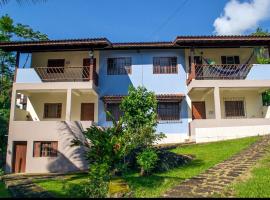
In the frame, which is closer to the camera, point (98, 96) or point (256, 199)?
point (256, 199)

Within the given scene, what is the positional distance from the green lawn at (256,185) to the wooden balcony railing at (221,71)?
1026 cm

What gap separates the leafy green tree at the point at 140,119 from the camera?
11617mm

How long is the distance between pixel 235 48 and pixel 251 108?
4517mm

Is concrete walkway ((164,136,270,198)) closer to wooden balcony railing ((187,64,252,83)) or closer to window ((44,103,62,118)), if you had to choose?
wooden balcony railing ((187,64,252,83))

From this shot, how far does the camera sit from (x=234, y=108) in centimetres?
2014

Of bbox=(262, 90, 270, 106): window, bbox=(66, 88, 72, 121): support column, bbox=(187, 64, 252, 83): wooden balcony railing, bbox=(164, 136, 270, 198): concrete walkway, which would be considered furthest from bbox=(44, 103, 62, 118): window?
bbox=(262, 90, 270, 106): window

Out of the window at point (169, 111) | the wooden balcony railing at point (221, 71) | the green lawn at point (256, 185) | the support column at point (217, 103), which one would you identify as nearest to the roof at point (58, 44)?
the window at point (169, 111)

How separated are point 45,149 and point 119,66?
7.93 m

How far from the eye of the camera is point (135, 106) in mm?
12430

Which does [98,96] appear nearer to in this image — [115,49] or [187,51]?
[115,49]

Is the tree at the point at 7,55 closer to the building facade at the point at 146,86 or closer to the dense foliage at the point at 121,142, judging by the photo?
the building facade at the point at 146,86

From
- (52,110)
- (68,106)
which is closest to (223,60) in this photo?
(68,106)

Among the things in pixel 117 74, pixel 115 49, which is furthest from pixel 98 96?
pixel 115 49

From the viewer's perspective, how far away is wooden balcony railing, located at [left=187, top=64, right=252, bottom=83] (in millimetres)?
19406
